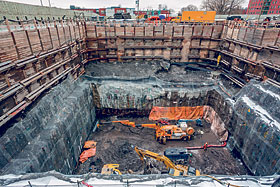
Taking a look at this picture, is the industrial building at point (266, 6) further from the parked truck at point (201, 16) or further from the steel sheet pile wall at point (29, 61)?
the steel sheet pile wall at point (29, 61)

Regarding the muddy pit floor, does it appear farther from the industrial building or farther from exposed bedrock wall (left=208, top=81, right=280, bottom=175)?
the industrial building

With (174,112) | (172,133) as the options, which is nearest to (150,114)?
(174,112)

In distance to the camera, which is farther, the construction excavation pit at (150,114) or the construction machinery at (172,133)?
the construction machinery at (172,133)

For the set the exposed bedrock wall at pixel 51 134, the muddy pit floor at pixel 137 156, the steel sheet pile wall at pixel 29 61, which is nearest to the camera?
the exposed bedrock wall at pixel 51 134

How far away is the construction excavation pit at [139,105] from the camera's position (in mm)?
9633

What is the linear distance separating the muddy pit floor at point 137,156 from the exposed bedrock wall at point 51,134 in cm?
170

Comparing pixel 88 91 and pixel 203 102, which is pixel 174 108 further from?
pixel 88 91

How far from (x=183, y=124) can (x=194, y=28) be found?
1415cm

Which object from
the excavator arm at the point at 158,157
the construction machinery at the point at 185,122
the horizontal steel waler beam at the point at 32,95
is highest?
the horizontal steel waler beam at the point at 32,95

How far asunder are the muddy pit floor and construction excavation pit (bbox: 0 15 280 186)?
0.32ft

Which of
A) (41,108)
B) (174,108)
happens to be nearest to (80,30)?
(41,108)

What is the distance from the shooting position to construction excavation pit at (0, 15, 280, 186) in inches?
379

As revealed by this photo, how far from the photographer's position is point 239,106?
573 inches

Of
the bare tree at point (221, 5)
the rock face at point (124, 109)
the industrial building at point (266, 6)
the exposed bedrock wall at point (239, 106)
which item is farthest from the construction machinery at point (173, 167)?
the industrial building at point (266, 6)
